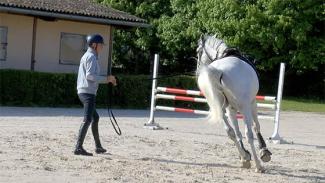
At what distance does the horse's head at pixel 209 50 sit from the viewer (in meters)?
10.0

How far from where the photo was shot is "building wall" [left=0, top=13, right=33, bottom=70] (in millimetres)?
24062

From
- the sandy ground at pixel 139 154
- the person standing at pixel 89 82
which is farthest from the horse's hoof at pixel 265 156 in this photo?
the person standing at pixel 89 82

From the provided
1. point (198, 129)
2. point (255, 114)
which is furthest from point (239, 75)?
point (198, 129)

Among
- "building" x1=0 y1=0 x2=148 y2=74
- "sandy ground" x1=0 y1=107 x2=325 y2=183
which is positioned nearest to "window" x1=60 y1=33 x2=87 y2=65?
"building" x1=0 y1=0 x2=148 y2=74

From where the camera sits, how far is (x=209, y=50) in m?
10.1

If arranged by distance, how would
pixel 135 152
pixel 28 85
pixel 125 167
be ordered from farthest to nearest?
1. pixel 28 85
2. pixel 135 152
3. pixel 125 167

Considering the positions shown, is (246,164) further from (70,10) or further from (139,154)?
(70,10)

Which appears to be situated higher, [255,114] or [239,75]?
[239,75]

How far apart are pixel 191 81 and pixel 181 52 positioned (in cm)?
1570

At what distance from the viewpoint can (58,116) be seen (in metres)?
17.2

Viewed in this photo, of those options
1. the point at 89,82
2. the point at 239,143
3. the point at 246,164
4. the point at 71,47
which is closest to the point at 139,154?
the point at 89,82

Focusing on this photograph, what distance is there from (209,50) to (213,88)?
0.90m

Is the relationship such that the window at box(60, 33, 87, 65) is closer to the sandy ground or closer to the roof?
the roof

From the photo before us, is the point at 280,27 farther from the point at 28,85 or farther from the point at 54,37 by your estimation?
the point at 28,85
